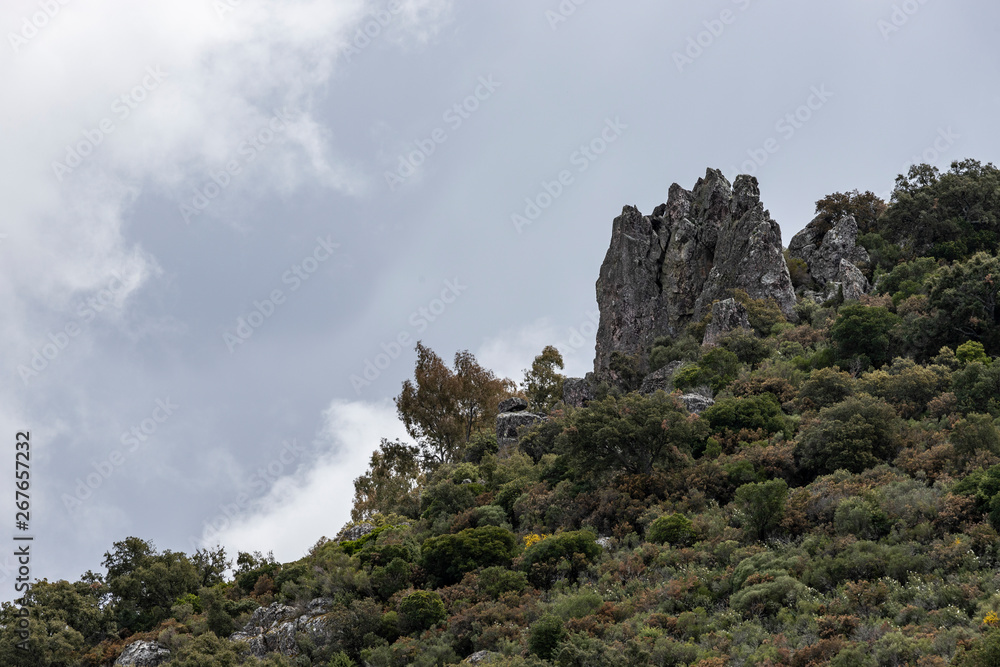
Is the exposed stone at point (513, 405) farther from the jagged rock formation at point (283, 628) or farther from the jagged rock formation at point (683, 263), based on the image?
the jagged rock formation at point (283, 628)

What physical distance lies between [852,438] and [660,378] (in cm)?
1994

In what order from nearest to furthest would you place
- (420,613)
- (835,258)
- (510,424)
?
(420,613)
(510,424)
(835,258)

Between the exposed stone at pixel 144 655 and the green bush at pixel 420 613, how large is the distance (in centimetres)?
942

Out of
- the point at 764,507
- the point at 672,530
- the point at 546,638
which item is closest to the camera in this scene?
the point at 546,638

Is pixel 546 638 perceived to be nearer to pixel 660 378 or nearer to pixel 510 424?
pixel 510 424

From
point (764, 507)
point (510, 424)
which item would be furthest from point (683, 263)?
point (764, 507)

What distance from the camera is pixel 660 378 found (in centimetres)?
4669

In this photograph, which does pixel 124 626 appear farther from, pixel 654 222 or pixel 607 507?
pixel 654 222

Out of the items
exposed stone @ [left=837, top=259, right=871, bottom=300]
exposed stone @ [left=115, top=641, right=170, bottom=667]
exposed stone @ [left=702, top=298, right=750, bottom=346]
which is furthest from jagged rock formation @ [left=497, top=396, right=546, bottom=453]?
exposed stone @ [left=115, top=641, right=170, bottom=667]

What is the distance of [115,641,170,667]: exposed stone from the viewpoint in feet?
91.1

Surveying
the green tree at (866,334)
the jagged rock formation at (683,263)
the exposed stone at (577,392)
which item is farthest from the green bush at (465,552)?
the jagged rock formation at (683,263)

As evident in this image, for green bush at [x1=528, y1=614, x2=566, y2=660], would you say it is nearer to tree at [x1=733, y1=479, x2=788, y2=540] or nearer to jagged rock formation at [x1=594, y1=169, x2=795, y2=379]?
tree at [x1=733, y1=479, x2=788, y2=540]

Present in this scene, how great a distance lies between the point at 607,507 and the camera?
29.0 metres

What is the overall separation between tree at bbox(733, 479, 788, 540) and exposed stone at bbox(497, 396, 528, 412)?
93.6 feet
